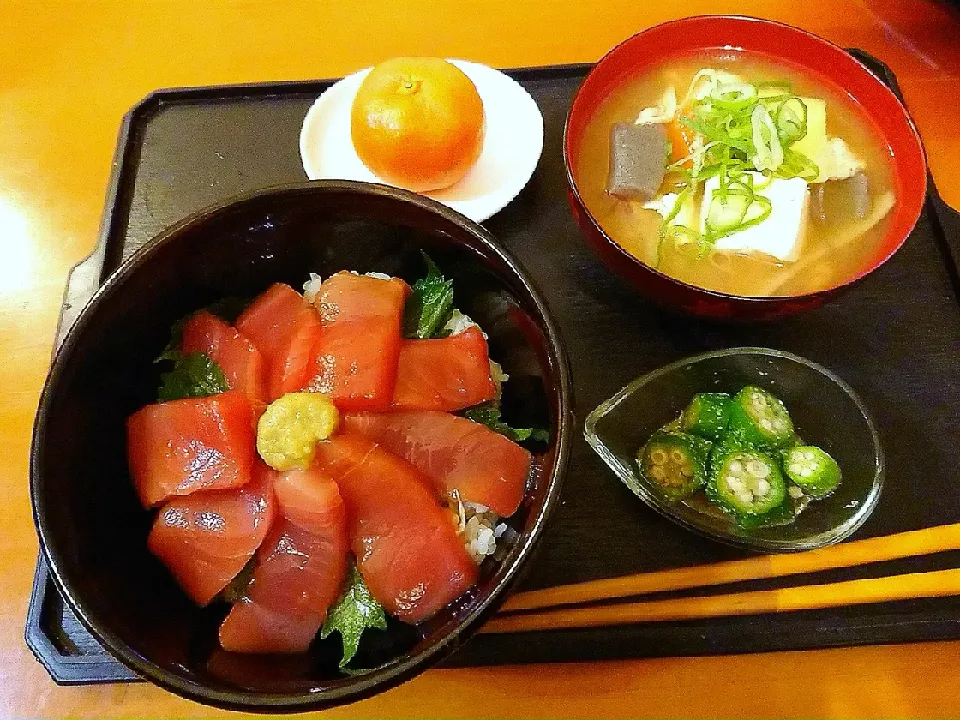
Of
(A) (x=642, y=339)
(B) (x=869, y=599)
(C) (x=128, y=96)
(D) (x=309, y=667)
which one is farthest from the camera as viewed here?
(C) (x=128, y=96)

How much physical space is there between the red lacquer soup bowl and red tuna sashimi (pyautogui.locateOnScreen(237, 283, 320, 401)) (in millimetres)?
488

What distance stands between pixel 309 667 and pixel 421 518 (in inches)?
9.1

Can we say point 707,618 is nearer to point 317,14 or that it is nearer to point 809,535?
point 809,535

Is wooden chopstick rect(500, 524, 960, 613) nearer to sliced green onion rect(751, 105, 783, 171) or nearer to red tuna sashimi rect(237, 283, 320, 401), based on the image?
red tuna sashimi rect(237, 283, 320, 401)

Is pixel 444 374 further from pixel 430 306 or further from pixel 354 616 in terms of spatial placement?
pixel 354 616

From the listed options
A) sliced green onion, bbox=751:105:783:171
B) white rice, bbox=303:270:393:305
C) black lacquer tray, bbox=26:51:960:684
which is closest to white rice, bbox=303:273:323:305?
white rice, bbox=303:270:393:305

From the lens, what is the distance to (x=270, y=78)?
186cm

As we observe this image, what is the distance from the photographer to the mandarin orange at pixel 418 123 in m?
1.38

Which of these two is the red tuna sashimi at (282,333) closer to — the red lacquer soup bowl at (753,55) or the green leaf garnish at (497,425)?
the green leaf garnish at (497,425)

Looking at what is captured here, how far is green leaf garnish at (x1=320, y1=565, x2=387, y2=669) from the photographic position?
98 cm

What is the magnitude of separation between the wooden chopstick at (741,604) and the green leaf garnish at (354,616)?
0.22m

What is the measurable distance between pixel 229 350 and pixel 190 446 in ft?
0.55

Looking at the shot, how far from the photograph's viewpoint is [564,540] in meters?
1.21

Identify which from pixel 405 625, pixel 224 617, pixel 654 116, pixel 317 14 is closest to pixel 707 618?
pixel 405 625
